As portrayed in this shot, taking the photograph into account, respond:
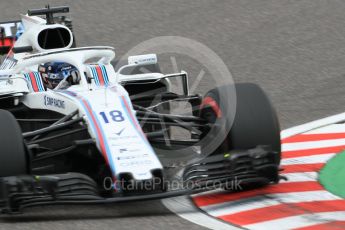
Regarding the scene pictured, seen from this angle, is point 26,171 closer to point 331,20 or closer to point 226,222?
point 226,222

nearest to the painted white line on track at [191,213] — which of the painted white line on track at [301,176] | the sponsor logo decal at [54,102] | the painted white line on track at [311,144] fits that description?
the painted white line on track at [301,176]

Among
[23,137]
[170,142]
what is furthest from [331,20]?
[23,137]

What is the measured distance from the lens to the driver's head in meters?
9.25

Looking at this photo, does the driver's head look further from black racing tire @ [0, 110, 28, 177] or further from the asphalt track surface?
the asphalt track surface

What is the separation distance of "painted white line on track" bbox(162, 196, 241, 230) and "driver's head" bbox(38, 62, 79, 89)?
6.33ft

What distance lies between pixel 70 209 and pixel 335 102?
453 cm

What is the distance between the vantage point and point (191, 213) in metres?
7.56

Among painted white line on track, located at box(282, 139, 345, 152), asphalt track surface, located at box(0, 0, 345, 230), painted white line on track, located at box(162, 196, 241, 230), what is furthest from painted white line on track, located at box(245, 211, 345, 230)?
asphalt track surface, located at box(0, 0, 345, 230)

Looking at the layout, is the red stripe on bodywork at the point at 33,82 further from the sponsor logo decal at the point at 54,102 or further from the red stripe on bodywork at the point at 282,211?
the red stripe on bodywork at the point at 282,211

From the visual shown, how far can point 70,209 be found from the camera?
7770 millimetres

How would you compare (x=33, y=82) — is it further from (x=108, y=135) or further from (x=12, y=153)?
(x=12, y=153)

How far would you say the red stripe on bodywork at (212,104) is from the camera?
8.24 meters

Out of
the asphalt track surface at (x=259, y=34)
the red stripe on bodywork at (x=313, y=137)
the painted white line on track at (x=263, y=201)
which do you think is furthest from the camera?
the asphalt track surface at (x=259, y=34)

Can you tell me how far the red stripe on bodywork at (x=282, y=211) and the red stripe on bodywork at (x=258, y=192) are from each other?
1.24 feet
